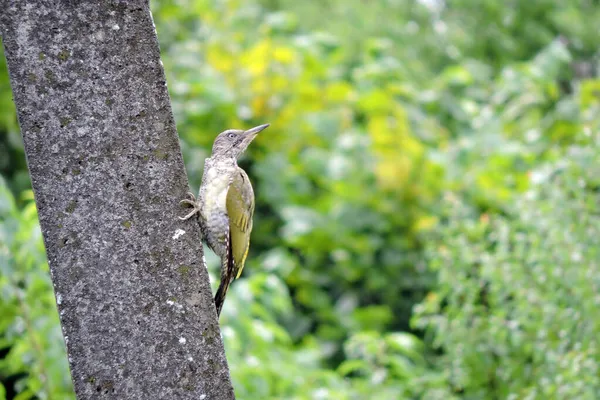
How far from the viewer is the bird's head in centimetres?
355

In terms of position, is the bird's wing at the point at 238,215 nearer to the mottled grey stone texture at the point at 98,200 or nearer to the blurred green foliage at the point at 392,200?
the blurred green foliage at the point at 392,200

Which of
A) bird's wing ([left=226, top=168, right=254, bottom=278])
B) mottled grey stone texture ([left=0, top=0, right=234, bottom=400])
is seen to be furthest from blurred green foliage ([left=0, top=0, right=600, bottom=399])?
mottled grey stone texture ([left=0, top=0, right=234, bottom=400])

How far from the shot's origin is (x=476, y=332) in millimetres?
4582

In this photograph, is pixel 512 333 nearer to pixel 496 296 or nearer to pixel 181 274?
pixel 496 296

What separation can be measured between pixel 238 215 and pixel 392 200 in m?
3.27

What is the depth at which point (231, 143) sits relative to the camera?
11.8 feet

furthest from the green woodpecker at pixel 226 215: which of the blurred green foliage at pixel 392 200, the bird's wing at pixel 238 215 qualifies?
the blurred green foliage at pixel 392 200

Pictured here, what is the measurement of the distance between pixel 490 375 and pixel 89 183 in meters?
3.26

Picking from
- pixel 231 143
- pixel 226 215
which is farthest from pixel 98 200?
pixel 231 143

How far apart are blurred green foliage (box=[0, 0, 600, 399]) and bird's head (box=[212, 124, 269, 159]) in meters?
0.96

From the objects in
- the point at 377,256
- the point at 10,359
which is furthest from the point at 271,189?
the point at 10,359

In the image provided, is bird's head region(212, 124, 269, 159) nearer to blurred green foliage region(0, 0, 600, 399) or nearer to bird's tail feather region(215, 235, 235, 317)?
bird's tail feather region(215, 235, 235, 317)

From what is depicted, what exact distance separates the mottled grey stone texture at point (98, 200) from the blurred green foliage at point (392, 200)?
70.9 inches

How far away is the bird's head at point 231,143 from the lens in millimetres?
3551
